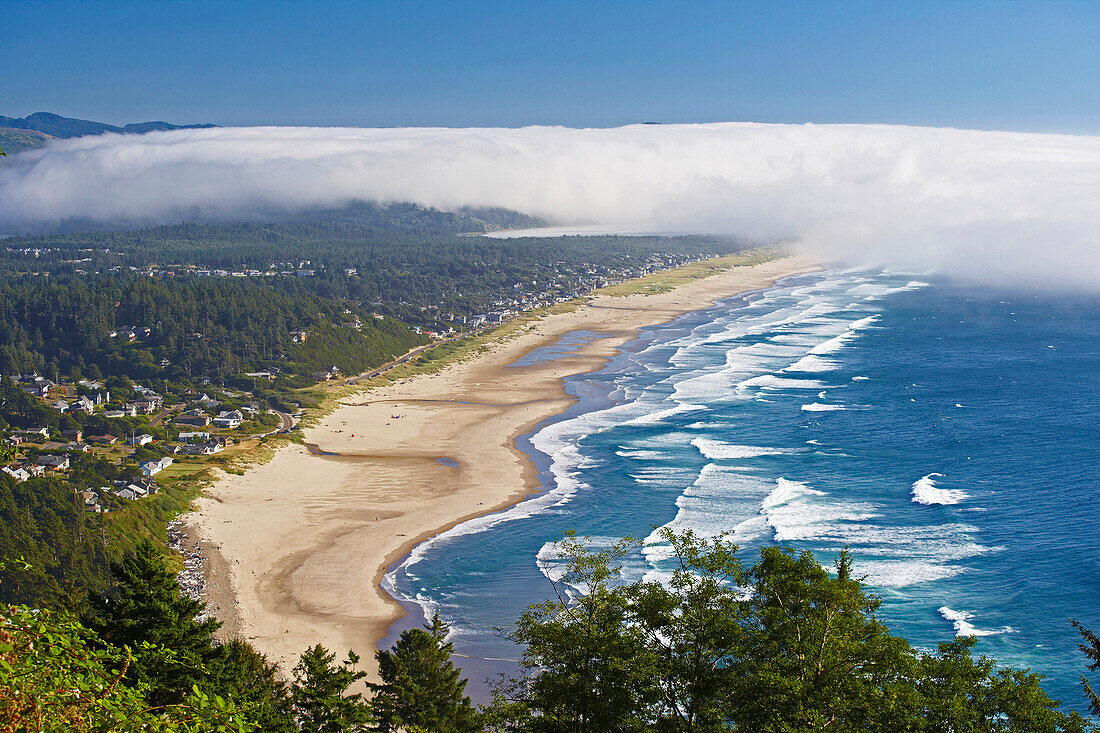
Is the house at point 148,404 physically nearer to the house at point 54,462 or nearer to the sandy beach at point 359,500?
the sandy beach at point 359,500

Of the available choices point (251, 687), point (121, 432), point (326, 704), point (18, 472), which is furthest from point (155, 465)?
point (326, 704)

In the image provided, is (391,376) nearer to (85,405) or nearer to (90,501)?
(85,405)

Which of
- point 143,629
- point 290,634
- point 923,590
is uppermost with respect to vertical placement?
point 143,629

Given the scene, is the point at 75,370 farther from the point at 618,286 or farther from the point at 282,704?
the point at 618,286

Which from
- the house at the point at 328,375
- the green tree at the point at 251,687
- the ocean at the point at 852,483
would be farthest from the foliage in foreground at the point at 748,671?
the house at the point at 328,375

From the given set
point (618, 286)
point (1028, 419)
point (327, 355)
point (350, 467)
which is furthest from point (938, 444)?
point (618, 286)

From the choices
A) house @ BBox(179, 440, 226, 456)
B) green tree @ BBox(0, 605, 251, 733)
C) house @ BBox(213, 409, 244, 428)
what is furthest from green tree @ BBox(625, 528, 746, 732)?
house @ BBox(213, 409, 244, 428)
